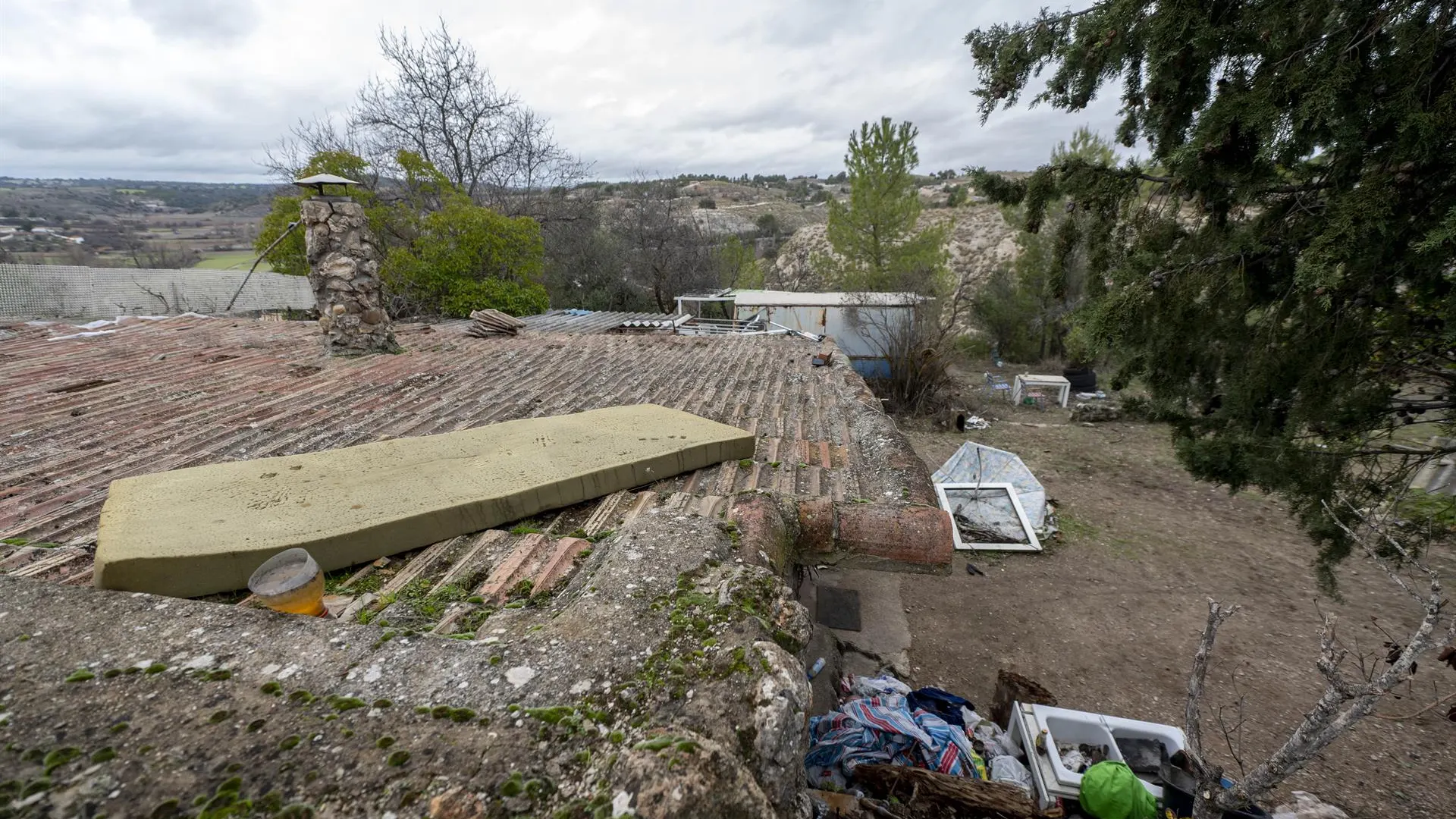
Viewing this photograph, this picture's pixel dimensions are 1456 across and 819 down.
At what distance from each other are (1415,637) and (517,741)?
3.57m

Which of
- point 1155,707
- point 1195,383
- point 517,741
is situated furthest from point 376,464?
point 1155,707


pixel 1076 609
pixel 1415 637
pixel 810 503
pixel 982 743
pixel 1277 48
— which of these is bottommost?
pixel 1076 609

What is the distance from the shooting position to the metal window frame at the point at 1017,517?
8484 millimetres

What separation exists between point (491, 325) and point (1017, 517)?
875 cm

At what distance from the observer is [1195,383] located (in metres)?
5.18

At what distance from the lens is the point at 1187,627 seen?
6.89m

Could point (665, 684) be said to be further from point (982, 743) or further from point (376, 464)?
point (982, 743)

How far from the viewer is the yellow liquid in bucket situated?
177 centimetres

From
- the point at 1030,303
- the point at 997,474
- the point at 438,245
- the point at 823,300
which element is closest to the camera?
the point at 997,474

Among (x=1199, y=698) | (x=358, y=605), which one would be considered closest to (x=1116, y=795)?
(x=1199, y=698)

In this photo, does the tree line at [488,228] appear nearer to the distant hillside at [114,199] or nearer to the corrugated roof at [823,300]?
the corrugated roof at [823,300]

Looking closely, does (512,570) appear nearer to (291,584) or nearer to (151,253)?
(291,584)

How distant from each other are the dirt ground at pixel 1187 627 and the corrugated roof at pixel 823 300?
24.3ft

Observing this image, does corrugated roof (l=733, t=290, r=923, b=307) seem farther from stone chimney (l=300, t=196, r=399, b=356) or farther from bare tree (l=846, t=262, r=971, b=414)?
stone chimney (l=300, t=196, r=399, b=356)
